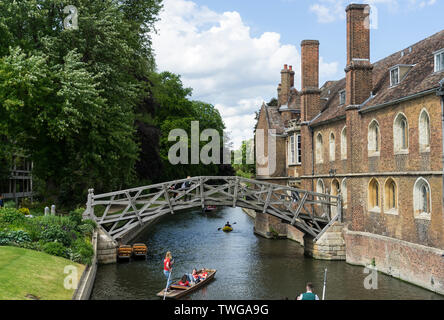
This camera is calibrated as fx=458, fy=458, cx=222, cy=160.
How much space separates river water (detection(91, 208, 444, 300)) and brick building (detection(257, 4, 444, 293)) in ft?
5.01

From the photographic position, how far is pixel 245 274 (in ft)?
74.8

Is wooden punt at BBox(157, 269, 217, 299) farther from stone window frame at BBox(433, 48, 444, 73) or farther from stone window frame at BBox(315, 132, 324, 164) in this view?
stone window frame at BBox(433, 48, 444, 73)

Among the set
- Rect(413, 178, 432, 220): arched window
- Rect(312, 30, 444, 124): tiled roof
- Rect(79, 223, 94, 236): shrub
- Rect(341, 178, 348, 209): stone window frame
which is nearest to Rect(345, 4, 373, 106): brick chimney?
Rect(312, 30, 444, 124): tiled roof

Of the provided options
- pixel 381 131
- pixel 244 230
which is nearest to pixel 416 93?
pixel 381 131

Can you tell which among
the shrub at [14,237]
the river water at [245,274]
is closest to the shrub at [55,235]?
the shrub at [14,237]

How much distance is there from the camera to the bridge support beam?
25.9 metres

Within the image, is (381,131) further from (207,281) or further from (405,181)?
(207,281)

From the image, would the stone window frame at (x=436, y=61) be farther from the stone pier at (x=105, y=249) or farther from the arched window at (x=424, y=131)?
the stone pier at (x=105, y=249)

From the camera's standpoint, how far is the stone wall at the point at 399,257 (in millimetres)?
17859

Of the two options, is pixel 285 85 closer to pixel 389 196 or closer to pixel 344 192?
pixel 344 192

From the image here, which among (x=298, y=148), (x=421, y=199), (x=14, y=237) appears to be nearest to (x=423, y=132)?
(x=421, y=199)

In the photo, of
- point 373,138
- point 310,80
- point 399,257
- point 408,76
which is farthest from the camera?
point 310,80

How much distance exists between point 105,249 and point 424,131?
661 inches
